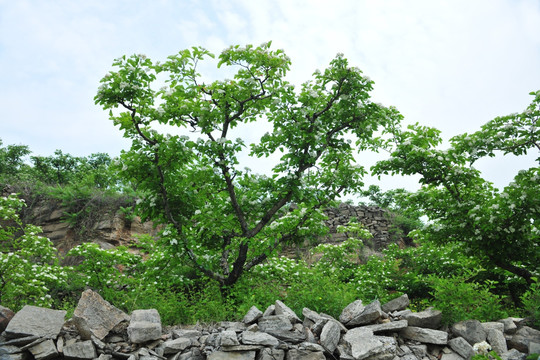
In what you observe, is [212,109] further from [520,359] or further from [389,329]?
[520,359]

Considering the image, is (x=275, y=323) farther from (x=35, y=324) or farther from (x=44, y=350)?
(x=35, y=324)

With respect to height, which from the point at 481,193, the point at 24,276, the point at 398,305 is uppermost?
the point at 481,193

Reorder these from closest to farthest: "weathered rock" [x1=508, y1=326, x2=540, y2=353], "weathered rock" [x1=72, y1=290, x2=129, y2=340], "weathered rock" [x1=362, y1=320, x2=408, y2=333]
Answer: "weathered rock" [x1=72, y1=290, x2=129, y2=340]
"weathered rock" [x1=362, y1=320, x2=408, y2=333]
"weathered rock" [x1=508, y1=326, x2=540, y2=353]

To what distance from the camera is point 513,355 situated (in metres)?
4.82

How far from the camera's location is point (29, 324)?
5.03 meters

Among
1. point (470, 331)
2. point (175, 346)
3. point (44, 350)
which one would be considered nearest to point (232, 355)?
point (175, 346)

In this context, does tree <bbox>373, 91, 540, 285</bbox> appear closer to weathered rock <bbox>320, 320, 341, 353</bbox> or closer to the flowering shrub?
weathered rock <bbox>320, 320, 341, 353</bbox>

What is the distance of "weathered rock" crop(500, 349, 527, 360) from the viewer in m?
4.76

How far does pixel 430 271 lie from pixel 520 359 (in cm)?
534

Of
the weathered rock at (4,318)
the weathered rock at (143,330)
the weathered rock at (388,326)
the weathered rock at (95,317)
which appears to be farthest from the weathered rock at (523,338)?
the weathered rock at (4,318)

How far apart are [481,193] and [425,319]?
3.44 m

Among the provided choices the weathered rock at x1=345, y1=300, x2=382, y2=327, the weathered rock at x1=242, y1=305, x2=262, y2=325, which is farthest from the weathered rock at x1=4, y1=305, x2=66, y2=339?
the weathered rock at x1=345, y1=300, x2=382, y2=327

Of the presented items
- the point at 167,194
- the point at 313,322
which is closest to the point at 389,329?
the point at 313,322

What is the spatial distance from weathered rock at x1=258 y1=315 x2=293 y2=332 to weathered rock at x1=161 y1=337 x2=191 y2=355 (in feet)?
3.18
